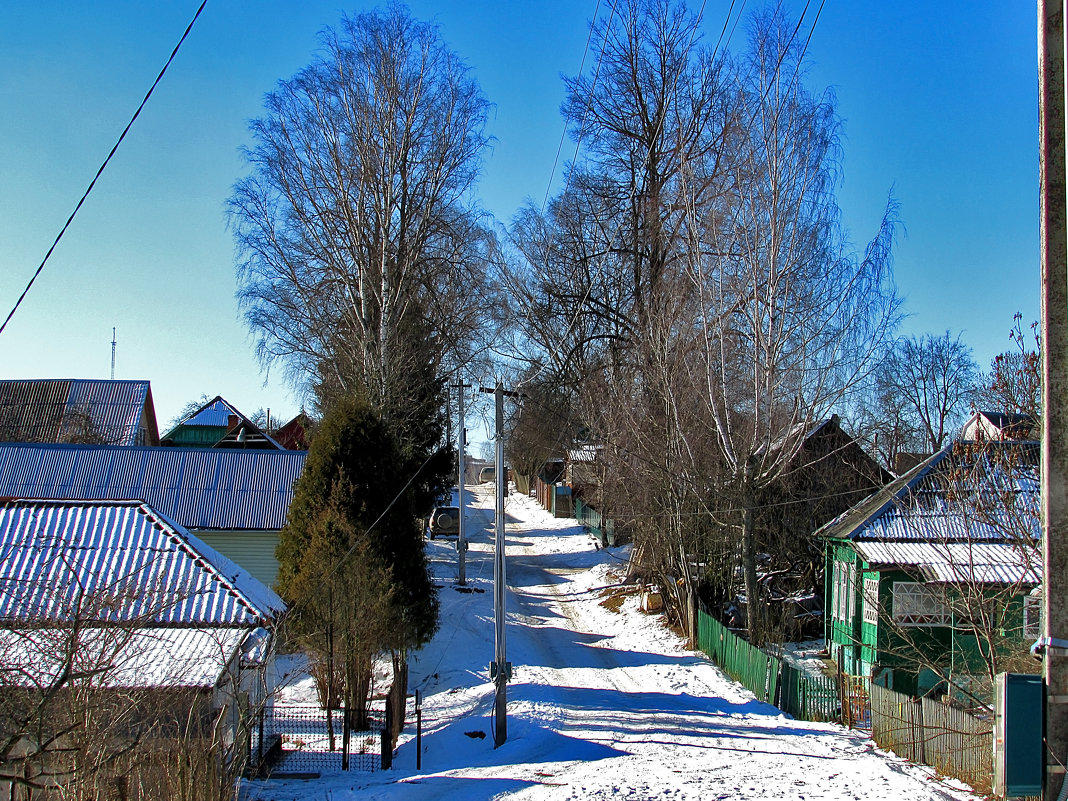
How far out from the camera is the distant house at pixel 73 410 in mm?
35688

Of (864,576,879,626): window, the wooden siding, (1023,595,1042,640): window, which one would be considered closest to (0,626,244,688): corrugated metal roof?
the wooden siding

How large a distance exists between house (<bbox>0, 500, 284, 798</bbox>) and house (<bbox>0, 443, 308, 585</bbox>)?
8.89m

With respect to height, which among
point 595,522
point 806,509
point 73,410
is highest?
point 73,410

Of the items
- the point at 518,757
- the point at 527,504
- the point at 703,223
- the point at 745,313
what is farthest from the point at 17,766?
Answer: the point at 527,504

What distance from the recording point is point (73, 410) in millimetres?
36594

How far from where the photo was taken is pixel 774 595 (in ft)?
77.3

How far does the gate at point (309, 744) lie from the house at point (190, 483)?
28.6ft

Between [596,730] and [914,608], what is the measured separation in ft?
26.2

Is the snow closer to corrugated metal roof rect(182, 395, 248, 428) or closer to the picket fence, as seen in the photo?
the picket fence

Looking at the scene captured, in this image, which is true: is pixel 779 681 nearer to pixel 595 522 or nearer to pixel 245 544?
pixel 245 544

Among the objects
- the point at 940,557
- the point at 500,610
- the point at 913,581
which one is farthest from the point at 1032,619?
the point at 500,610

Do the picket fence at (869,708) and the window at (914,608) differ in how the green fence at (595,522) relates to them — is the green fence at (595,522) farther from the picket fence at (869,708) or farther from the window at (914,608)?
the window at (914,608)

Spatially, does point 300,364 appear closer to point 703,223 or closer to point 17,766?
point 703,223

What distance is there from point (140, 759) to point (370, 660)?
366 inches
